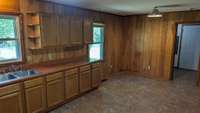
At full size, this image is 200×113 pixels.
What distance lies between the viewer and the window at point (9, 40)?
2.94m

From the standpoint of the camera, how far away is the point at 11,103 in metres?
2.47

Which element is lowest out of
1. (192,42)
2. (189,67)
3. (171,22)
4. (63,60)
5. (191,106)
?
(191,106)

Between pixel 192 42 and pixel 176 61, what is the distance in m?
1.06

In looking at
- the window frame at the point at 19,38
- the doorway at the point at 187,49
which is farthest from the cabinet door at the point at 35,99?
the doorway at the point at 187,49

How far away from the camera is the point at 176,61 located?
6969mm

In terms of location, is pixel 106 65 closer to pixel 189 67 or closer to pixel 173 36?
pixel 173 36

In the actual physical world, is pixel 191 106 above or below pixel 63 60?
below

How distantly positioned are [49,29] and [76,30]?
0.79m

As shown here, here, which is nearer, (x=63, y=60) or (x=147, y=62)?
(x=63, y=60)

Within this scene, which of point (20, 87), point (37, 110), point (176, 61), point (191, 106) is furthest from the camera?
point (176, 61)

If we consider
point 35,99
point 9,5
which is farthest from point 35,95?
point 9,5

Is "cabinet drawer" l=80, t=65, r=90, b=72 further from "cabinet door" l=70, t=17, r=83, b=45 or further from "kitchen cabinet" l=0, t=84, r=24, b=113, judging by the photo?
"kitchen cabinet" l=0, t=84, r=24, b=113

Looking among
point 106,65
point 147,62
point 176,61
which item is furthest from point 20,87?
point 176,61

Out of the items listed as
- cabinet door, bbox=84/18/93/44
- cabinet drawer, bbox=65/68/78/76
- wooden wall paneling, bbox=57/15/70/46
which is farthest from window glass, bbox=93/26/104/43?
cabinet drawer, bbox=65/68/78/76
